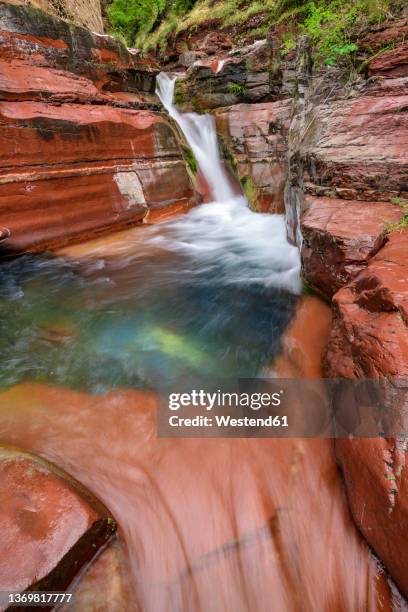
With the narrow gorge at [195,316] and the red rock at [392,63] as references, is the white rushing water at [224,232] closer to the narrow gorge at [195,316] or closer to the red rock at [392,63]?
the narrow gorge at [195,316]

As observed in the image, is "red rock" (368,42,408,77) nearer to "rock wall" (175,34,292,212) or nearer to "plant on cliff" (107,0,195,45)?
"rock wall" (175,34,292,212)

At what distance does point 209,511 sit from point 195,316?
7.29 feet

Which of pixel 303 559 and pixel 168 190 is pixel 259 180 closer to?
pixel 168 190

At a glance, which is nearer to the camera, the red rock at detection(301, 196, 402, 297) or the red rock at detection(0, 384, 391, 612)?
the red rock at detection(0, 384, 391, 612)

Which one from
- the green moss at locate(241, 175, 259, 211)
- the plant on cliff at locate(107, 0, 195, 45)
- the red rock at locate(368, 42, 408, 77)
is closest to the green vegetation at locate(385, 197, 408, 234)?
the red rock at locate(368, 42, 408, 77)

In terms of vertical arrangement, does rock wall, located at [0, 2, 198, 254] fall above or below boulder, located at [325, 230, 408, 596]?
above

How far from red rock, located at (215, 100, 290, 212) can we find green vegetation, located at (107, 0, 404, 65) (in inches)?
61.2

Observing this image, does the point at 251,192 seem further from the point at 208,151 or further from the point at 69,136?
the point at 69,136

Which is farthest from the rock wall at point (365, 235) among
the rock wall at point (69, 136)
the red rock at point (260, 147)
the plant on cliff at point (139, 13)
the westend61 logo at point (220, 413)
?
the plant on cliff at point (139, 13)

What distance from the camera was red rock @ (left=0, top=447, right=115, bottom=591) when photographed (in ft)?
4.65

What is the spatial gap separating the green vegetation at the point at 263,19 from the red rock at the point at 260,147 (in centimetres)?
155

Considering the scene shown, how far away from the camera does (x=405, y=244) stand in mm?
2660

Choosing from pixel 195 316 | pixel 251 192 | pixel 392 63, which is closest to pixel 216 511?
pixel 195 316

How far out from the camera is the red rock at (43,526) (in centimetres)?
142
